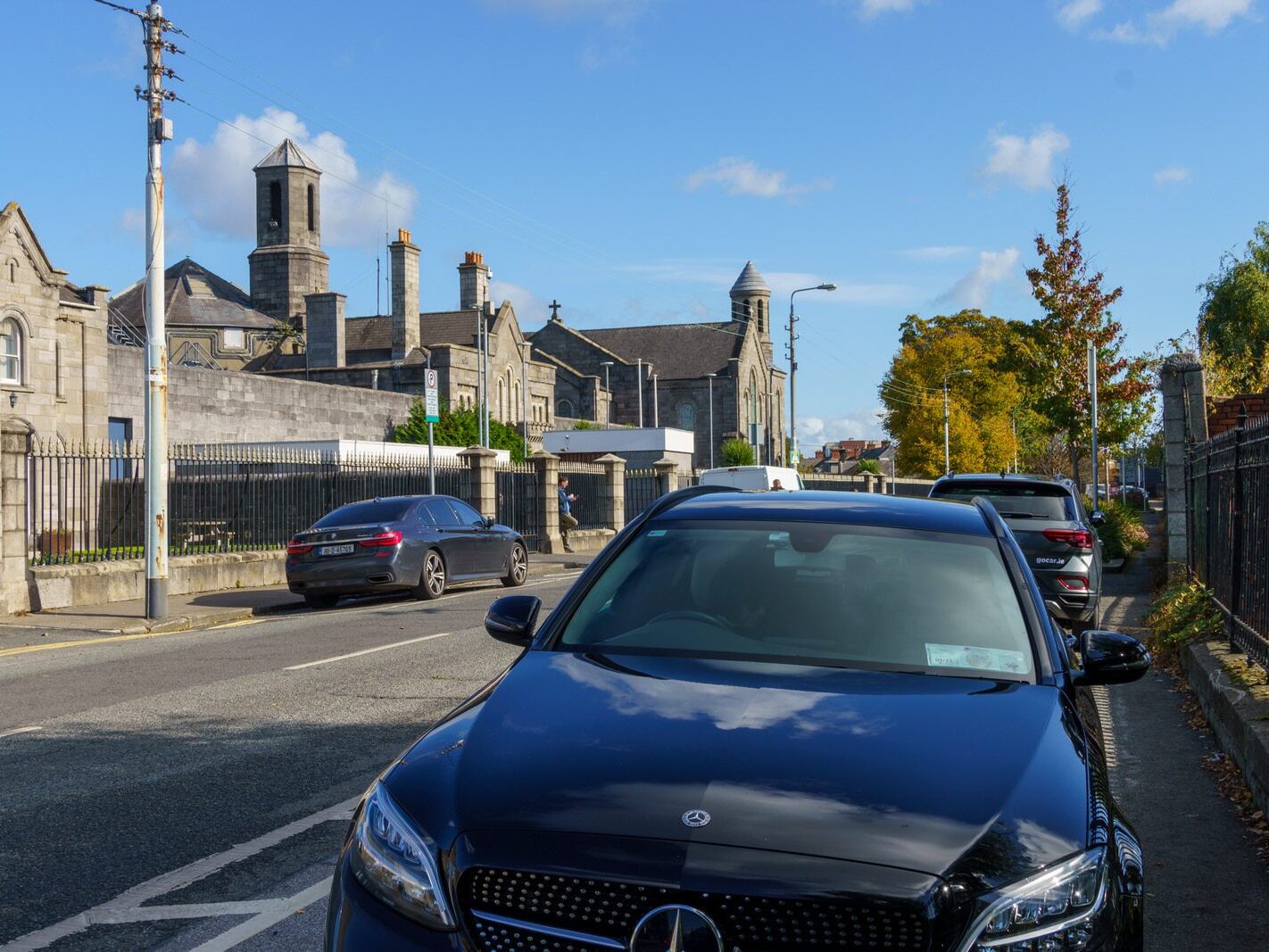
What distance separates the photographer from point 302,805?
21.2 feet

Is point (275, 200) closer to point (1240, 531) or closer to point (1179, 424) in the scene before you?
point (1179, 424)

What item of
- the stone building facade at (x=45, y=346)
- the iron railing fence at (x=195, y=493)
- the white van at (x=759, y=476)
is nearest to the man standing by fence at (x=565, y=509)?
the white van at (x=759, y=476)

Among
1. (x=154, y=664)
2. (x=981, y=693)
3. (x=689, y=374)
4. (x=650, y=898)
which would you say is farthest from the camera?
(x=689, y=374)

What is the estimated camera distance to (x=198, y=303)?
8812 cm

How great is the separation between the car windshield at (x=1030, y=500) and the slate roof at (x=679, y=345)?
87100 mm

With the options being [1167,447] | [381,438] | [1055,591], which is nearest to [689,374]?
[381,438]

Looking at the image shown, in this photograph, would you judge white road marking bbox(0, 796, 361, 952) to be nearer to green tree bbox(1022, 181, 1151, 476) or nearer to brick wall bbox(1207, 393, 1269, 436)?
brick wall bbox(1207, 393, 1269, 436)

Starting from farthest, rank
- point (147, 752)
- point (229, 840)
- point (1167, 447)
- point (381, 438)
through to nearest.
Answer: point (381, 438)
point (1167, 447)
point (147, 752)
point (229, 840)

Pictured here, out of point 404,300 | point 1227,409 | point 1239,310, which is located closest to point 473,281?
point 404,300

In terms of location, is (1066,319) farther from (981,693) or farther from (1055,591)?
(981,693)

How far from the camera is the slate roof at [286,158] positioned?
94125mm

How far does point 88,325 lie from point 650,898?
4248 cm

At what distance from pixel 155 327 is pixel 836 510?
1389 centimetres

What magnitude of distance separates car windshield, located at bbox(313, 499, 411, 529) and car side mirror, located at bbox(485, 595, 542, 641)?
45.9 ft
